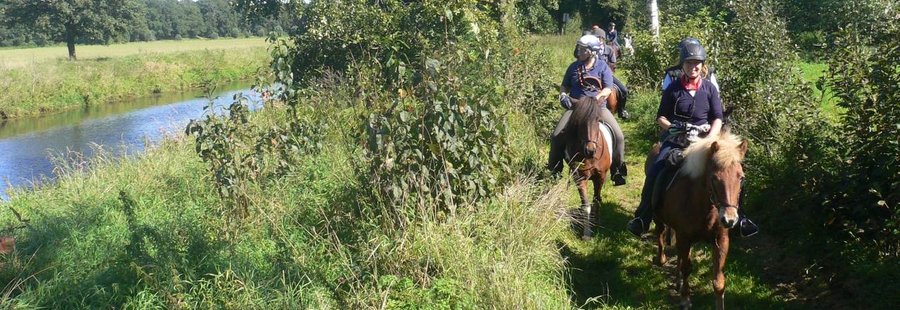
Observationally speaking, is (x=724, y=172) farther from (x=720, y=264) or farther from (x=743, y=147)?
(x=720, y=264)

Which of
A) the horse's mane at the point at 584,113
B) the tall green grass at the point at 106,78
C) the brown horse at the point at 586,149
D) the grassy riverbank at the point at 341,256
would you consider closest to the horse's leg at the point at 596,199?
the brown horse at the point at 586,149

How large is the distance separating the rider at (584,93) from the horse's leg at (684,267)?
83.1 inches

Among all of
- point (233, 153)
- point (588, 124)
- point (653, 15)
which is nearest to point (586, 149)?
point (588, 124)

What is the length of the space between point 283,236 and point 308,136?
218 cm

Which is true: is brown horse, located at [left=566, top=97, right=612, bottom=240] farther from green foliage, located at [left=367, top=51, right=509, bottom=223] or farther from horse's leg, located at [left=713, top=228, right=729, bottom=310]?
horse's leg, located at [left=713, top=228, right=729, bottom=310]

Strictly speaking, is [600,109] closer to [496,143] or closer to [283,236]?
[496,143]

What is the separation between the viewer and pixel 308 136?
754 centimetres

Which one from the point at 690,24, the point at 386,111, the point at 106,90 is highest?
the point at 690,24

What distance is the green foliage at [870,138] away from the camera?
188 inches

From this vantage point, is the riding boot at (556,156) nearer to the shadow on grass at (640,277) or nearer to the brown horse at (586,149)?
the brown horse at (586,149)

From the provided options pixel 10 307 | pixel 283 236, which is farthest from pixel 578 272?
pixel 10 307

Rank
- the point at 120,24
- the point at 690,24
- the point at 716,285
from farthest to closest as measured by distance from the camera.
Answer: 1. the point at 120,24
2. the point at 690,24
3. the point at 716,285

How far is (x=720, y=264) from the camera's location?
475 centimetres

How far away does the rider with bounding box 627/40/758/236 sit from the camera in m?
5.43
